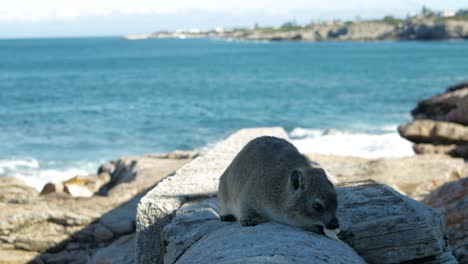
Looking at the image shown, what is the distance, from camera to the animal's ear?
4816 mm

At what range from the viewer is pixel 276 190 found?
202 inches

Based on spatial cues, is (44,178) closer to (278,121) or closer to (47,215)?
(47,215)

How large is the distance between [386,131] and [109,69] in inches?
2143

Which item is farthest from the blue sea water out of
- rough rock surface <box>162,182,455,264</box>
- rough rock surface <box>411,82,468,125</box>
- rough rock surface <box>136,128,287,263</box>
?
rough rock surface <box>162,182,455,264</box>

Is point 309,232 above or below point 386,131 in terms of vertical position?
above

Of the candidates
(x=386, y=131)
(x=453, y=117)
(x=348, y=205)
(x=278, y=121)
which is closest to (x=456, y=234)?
(x=348, y=205)

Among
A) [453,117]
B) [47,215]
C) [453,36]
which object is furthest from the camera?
[453,36]

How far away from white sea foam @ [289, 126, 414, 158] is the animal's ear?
1514 centimetres

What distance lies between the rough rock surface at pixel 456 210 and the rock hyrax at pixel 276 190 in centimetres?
266

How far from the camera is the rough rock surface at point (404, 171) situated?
11.8 m

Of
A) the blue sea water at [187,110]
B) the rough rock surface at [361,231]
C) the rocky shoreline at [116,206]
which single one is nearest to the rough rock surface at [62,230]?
the rocky shoreline at [116,206]

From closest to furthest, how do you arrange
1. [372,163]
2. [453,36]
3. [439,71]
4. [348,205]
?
[348,205]
[372,163]
[439,71]
[453,36]

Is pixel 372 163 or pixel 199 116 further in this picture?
pixel 199 116

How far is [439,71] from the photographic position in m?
66.6
